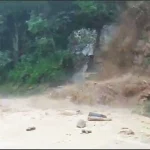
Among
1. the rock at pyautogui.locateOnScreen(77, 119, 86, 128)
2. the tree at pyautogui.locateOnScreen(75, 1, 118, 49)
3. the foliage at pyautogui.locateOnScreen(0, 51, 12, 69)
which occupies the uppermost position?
the tree at pyautogui.locateOnScreen(75, 1, 118, 49)

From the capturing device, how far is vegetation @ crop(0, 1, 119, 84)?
14523mm

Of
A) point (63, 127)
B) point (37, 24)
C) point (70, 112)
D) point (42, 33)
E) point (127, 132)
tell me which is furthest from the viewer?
point (42, 33)

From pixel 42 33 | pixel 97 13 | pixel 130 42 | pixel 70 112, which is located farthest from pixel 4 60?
pixel 70 112

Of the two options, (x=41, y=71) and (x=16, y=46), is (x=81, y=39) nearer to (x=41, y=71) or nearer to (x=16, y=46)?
(x=41, y=71)

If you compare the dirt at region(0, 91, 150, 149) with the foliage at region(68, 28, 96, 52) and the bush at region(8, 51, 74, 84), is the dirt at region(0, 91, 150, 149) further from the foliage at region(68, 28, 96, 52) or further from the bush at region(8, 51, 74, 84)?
the foliage at region(68, 28, 96, 52)

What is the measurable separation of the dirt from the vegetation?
3.20 metres

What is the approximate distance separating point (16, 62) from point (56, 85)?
292cm

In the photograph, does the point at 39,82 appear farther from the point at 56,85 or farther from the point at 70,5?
the point at 70,5

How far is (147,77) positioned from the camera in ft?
39.3

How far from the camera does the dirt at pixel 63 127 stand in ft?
22.1

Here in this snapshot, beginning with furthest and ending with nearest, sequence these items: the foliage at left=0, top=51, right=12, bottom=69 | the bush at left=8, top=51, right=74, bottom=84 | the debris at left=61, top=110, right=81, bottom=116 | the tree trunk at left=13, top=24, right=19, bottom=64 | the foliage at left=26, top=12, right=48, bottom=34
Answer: the tree trunk at left=13, top=24, right=19, bottom=64 < the foliage at left=0, top=51, right=12, bottom=69 < the foliage at left=26, top=12, right=48, bottom=34 < the bush at left=8, top=51, right=74, bottom=84 < the debris at left=61, top=110, right=81, bottom=116

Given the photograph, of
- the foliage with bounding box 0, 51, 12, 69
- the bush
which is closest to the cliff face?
the bush

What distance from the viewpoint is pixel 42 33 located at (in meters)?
15.5

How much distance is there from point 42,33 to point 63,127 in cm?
794
